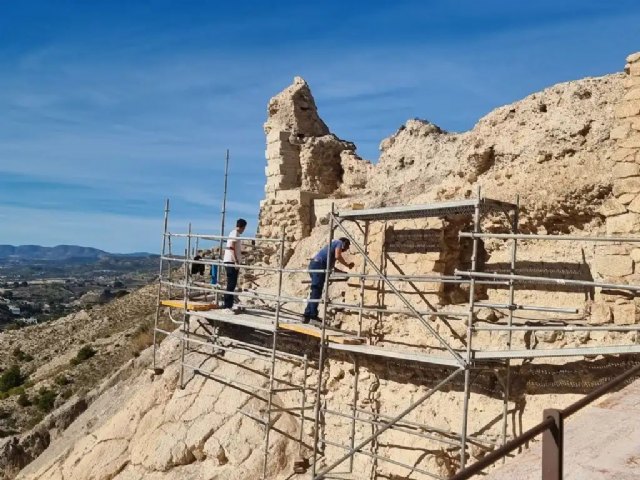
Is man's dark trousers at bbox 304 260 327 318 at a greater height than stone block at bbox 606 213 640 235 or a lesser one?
lesser

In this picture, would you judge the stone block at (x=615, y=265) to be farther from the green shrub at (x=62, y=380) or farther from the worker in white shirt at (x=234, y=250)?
the green shrub at (x=62, y=380)

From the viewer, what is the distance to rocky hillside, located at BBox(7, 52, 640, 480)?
6.56 meters

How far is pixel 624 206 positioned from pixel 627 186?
7.8 inches

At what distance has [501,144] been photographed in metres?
10.4

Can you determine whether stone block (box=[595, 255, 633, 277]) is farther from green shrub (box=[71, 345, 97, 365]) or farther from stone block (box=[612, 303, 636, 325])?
green shrub (box=[71, 345, 97, 365])

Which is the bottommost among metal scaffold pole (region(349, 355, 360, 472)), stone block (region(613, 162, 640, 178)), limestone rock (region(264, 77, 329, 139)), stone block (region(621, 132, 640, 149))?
metal scaffold pole (region(349, 355, 360, 472))

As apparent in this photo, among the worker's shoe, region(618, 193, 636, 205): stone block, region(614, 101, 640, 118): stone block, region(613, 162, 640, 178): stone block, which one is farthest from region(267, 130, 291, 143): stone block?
region(618, 193, 636, 205): stone block

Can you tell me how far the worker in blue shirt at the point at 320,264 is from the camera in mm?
8312

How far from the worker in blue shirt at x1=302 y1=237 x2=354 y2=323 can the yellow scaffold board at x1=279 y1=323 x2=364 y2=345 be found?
0.27 meters

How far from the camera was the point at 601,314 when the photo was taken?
6363mm

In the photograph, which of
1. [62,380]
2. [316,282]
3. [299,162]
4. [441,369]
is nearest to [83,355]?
[62,380]

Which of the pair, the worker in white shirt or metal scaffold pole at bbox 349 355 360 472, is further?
the worker in white shirt

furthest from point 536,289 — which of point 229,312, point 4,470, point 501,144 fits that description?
point 4,470

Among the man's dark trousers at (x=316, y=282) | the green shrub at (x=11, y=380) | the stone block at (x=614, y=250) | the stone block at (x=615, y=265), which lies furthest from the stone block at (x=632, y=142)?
A: the green shrub at (x=11, y=380)
